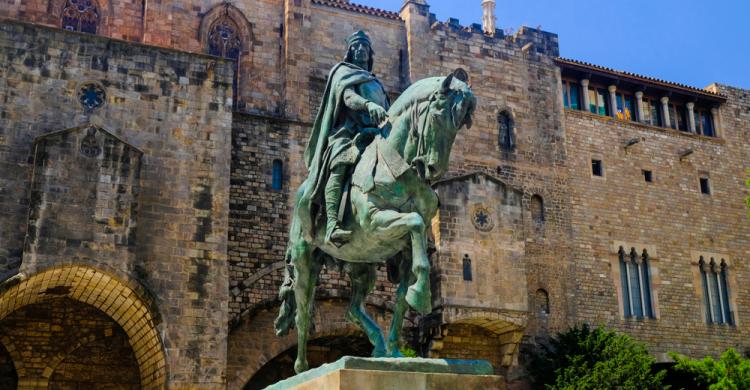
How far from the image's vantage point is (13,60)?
1866 cm

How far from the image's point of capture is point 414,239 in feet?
23.8

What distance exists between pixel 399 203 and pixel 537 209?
1922 centimetres

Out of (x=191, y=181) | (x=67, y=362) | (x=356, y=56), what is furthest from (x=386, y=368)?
(x=67, y=362)

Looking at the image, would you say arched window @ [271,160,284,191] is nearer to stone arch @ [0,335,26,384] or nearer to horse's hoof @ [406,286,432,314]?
stone arch @ [0,335,26,384]

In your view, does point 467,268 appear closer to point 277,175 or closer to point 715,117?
point 277,175

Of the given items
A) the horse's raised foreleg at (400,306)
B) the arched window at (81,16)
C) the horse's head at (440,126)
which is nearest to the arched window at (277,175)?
the arched window at (81,16)

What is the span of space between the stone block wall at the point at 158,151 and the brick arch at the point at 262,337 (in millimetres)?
Result: 2184

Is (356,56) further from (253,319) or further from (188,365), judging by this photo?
(253,319)

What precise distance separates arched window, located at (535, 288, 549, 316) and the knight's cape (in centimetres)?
1743

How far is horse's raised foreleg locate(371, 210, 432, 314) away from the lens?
7.06 m

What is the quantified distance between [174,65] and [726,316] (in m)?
18.3

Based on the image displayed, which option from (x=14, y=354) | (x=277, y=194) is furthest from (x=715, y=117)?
(x=14, y=354)

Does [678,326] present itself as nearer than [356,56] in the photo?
No

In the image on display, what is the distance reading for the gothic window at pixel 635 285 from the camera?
26500 mm
